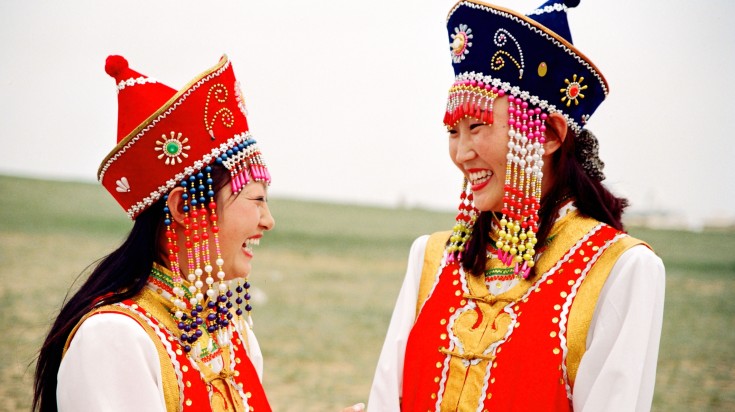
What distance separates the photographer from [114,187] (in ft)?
7.81

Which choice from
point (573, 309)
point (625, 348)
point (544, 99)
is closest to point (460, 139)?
point (544, 99)

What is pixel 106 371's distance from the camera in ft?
6.72

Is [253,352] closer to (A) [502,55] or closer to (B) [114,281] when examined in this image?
(B) [114,281]

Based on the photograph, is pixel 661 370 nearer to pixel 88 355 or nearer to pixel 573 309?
pixel 573 309

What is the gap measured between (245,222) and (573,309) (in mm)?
1123

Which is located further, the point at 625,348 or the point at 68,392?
the point at 625,348

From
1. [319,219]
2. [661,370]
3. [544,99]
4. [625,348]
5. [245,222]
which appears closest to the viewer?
[625,348]

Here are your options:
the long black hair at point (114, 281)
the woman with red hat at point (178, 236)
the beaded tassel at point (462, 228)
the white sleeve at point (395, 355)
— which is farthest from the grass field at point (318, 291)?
the beaded tassel at point (462, 228)

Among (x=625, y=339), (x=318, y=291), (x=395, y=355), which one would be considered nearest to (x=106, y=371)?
(x=395, y=355)

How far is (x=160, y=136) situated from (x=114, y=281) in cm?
48

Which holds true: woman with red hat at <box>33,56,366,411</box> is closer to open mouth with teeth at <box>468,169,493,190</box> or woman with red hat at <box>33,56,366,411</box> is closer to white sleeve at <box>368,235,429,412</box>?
white sleeve at <box>368,235,429,412</box>

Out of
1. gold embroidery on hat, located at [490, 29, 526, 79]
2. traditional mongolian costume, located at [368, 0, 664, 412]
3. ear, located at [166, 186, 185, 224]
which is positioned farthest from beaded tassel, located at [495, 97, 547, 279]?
ear, located at [166, 186, 185, 224]

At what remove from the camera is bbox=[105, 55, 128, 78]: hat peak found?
230 cm

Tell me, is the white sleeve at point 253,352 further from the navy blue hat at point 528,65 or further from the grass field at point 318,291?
the navy blue hat at point 528,65
